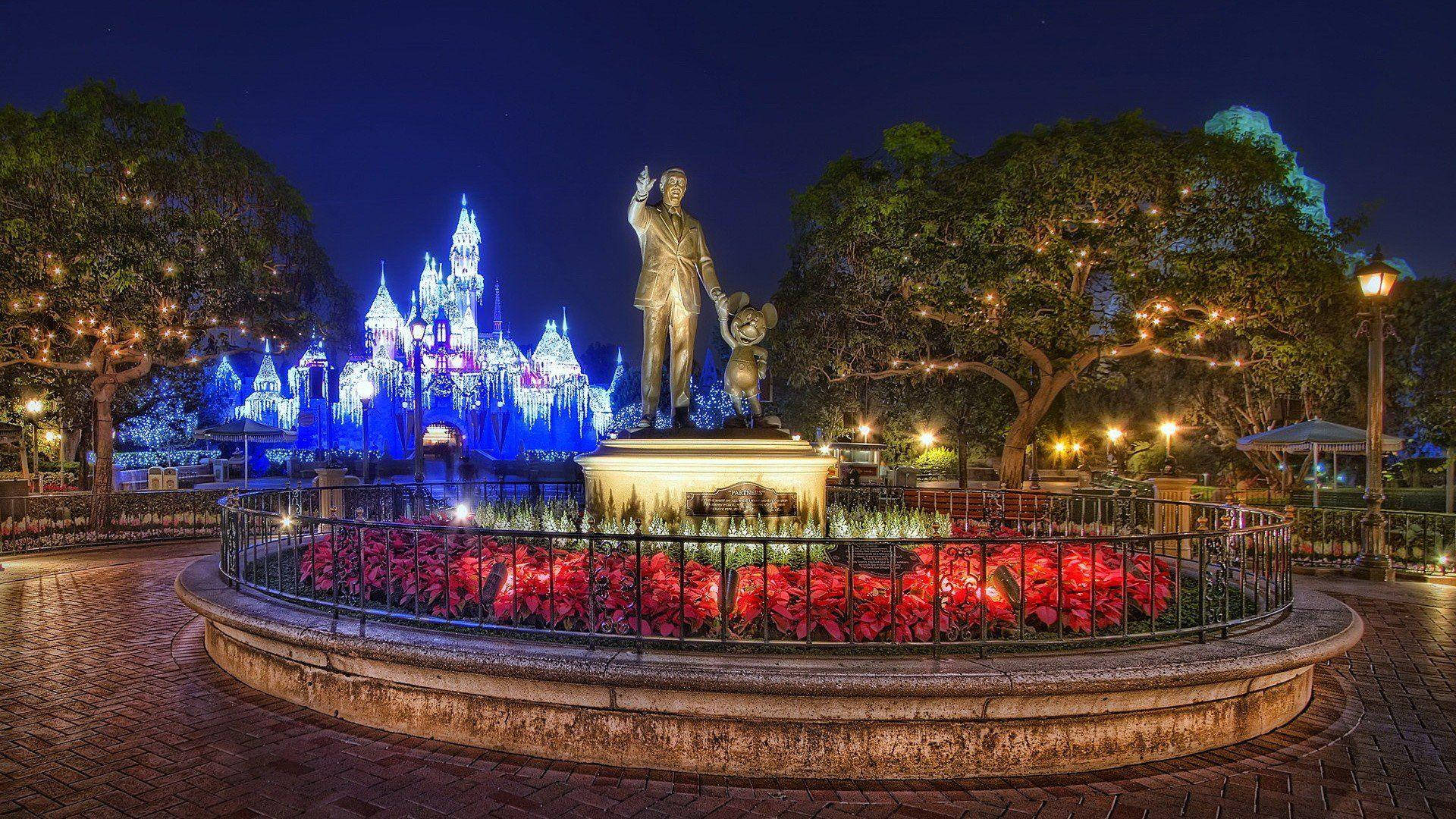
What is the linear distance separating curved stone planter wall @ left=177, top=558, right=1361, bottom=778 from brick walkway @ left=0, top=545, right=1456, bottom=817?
0.39ft

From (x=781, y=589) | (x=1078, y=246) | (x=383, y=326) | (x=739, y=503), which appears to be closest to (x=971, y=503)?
(x=1078, y=246)

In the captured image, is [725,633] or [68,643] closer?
[725,633]

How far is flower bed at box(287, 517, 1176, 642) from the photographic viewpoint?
5.05 metres

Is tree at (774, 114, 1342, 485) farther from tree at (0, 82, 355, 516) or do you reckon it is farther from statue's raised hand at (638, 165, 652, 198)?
tree at (0, 82, 355, 516)

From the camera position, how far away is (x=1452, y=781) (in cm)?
448

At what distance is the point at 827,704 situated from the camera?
4410 millimetres

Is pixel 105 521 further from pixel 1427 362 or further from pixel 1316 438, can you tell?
pixel 1427 362

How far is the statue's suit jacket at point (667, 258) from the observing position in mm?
9469

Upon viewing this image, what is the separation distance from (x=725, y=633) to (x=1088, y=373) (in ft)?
79.9

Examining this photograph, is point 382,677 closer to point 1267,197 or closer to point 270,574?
point 270,574

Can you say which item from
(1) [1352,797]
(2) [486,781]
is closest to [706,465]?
(2) [486,781]

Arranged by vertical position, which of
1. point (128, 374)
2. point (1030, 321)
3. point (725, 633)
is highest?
point (1030, 321)

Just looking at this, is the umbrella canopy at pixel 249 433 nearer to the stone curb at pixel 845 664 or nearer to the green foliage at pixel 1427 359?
the stone curb at pixel 845 664

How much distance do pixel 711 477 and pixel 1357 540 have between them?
529 inches
